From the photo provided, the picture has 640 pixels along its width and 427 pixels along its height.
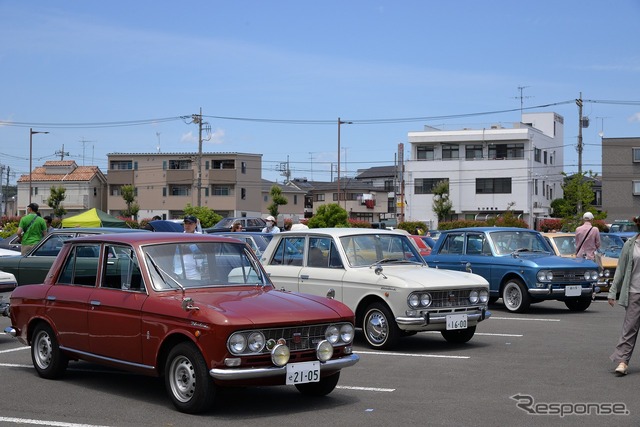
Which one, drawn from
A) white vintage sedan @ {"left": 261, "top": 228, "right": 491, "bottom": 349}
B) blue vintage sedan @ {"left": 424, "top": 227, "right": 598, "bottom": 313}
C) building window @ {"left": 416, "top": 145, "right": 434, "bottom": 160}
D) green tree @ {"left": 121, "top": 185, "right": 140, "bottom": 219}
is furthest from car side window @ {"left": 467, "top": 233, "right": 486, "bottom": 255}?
green tree @ {"left": 121, "top": 185, "right": 140, "bottom": 219}

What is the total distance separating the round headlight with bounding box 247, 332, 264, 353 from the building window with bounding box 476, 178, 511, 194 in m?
61.6

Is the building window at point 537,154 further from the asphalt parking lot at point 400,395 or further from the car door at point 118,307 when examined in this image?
the car door at point 118,307

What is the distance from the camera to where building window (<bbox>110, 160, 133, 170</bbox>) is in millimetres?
84000

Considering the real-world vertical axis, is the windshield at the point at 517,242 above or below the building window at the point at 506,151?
below

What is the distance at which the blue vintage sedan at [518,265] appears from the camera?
603 inches

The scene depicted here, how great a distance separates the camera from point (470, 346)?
37.2 feet

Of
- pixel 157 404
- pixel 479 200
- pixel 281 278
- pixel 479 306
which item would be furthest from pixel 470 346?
pixel 479 200

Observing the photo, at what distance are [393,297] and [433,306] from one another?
0.58 metres

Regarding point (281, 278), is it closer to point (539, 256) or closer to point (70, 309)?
point (70, 309)

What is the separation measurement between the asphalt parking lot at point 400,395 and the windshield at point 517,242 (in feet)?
16.6

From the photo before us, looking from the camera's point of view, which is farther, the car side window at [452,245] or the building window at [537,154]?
the building window at [537,154]

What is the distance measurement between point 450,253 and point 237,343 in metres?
10.8

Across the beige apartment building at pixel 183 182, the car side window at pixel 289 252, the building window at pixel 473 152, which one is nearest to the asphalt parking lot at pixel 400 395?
the car side window at pixel 289 252

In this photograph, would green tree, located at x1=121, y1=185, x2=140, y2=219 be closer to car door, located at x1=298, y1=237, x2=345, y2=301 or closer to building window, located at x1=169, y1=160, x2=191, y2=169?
building window, located at x1=169, y1=160, x2=191, y2=169
